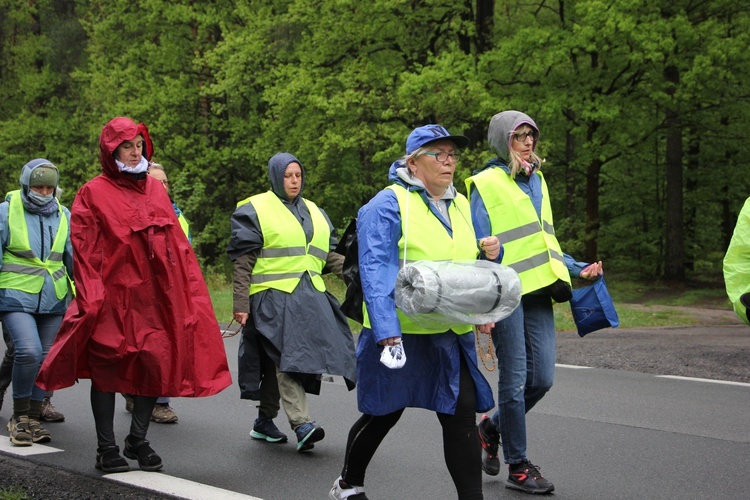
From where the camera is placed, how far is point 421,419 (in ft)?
25.6

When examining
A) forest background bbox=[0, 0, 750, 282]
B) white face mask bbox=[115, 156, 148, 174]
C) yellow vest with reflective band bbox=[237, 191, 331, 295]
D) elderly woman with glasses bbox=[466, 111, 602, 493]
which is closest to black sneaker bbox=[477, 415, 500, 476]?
elderly woman with glasses bbox=[466, 111, 602, 493]

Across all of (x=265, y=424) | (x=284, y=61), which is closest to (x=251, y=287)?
(x=265, y=424)

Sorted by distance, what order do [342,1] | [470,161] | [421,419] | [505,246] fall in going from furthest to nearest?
[342,1] < [470,161] < [421,419] < [505,246]

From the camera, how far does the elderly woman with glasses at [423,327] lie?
14.6 feet

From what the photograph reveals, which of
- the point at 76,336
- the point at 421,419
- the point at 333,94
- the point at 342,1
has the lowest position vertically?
the point at 421,419

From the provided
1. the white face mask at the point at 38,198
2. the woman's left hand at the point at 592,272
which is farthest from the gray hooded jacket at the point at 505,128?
the white face mask at the point at 38,198

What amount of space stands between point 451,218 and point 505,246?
0.86 metres

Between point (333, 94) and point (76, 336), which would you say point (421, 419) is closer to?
point (76, 336)

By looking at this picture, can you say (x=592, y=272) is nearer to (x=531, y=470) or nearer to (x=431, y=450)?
(x=531, y=470)

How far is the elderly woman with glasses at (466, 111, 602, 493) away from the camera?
5.45 meters

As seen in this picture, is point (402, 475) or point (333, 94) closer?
point (402, 475)

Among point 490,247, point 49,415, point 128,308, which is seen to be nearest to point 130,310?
point 128,308

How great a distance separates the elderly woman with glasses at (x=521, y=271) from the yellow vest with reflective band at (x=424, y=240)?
814mm

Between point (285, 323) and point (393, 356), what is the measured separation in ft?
8.39
